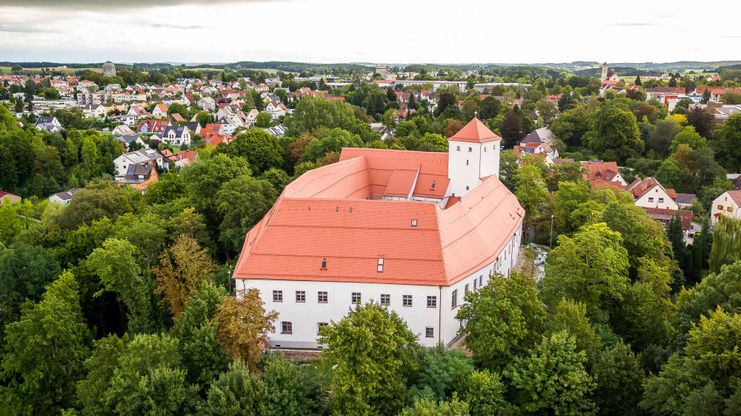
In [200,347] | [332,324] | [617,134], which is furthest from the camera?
[617,134]

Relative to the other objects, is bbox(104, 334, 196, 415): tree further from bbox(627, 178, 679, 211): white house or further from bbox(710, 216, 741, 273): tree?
bbox(627, 178, 679, 211): white house

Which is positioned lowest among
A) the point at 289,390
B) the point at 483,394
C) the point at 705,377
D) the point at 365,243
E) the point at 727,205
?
the point at 727,205

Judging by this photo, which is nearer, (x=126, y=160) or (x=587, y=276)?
(x=587, y=276)

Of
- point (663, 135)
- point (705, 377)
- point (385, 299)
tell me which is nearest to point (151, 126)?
point (663, 135)

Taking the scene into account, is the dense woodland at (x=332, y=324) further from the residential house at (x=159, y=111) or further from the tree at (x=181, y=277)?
the residential house at (x=159, y=111)

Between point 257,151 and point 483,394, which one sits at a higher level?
point 257,151

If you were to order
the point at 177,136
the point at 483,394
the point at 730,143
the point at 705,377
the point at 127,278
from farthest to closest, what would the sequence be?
the point at 177,136, the point at 730,143, the point at 127,278, the point at 483,394, the point at 705,377

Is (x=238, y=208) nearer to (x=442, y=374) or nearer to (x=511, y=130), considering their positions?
(x=442, y=374)
